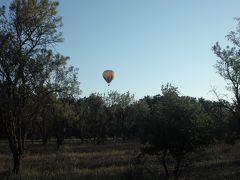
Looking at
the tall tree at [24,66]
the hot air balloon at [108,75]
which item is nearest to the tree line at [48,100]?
the tall tree at [24,66]

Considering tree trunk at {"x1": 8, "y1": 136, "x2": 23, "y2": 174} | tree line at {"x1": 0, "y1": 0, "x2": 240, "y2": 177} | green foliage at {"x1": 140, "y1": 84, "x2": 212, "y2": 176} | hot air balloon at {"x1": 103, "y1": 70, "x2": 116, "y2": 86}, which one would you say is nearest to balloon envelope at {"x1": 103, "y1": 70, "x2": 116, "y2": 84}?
hot air balloon at {"x1": 103, "y1": 70, "x2": 116, "y2": 86}

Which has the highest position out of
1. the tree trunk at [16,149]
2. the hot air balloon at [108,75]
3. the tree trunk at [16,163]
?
the hot air balloon at [108,75]

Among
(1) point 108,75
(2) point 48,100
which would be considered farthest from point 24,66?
(1) point 108,75

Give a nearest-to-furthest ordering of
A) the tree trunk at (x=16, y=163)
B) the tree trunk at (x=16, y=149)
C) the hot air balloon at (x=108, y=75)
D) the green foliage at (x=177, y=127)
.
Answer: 1. the green foliage at (x=177, y=127)
2. the tree trunk at (x=16, y=163)
3. the tree trunk at (x=16, y=149)
4. the hot air balloon at (x=108, y=75)

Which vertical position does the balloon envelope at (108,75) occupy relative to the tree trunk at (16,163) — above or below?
above

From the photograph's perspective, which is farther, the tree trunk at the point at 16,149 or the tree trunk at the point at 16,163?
the tree trunk at the point at 16,149

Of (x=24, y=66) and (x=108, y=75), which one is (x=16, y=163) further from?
(x=108, y=75)

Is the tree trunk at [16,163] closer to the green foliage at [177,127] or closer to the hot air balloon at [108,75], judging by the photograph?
the green foliage at [177,127]

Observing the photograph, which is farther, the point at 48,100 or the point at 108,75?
the point at 108,75

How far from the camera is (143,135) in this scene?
19812 mm

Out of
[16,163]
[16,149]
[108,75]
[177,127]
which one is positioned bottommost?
[16,163]

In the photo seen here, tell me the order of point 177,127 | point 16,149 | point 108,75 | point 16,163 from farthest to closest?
1. point 108,75
2. point 16,149
3. point 16,163
4. point 177,127

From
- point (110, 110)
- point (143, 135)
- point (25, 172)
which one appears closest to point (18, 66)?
point (25, 172)

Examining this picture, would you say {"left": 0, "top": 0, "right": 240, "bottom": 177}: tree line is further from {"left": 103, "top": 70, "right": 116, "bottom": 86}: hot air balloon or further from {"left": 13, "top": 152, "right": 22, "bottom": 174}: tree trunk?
{"left": 103, "top": 70, "right": 116, "bottom": 86}: hot air balloon
